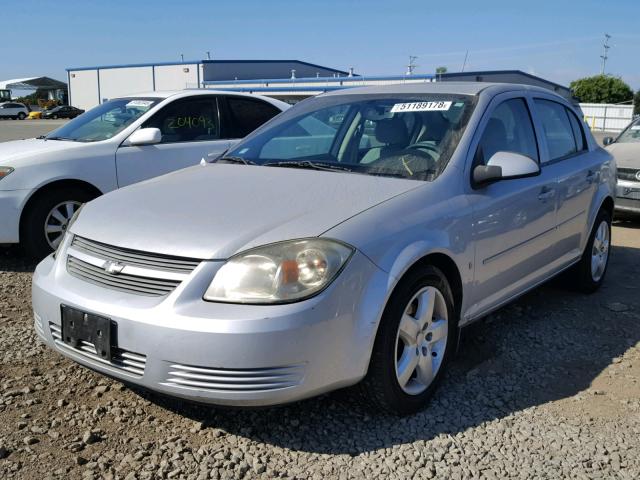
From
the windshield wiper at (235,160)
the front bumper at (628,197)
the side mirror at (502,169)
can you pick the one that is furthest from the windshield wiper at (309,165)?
the front bumper at (628,197)

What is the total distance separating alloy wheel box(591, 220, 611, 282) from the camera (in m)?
5.23

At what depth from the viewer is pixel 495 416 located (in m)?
3.25

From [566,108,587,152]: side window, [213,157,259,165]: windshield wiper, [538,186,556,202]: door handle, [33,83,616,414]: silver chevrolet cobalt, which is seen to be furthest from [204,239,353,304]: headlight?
[566,108,587,152]: side window

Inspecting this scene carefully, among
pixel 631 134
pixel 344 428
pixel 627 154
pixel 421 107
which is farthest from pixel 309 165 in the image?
pixel 631 134

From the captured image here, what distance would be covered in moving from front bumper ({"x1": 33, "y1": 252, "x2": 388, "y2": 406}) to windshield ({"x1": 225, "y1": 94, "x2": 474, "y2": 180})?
1018 mm

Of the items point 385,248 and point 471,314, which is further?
point 471,314

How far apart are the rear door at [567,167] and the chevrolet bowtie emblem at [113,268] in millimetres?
2829

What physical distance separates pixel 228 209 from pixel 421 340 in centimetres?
112

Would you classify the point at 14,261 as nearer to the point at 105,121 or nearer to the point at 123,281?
the point at 105,121

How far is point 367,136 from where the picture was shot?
398 cm

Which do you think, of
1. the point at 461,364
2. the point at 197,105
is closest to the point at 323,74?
the point at 197,105

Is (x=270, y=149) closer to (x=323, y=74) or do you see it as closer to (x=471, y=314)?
(x=471, y=314)

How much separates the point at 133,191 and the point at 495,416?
222 centimetres

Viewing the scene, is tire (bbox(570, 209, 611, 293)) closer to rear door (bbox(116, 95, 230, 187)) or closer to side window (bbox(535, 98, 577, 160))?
side window (bbox(535, 98, 577, 160))
